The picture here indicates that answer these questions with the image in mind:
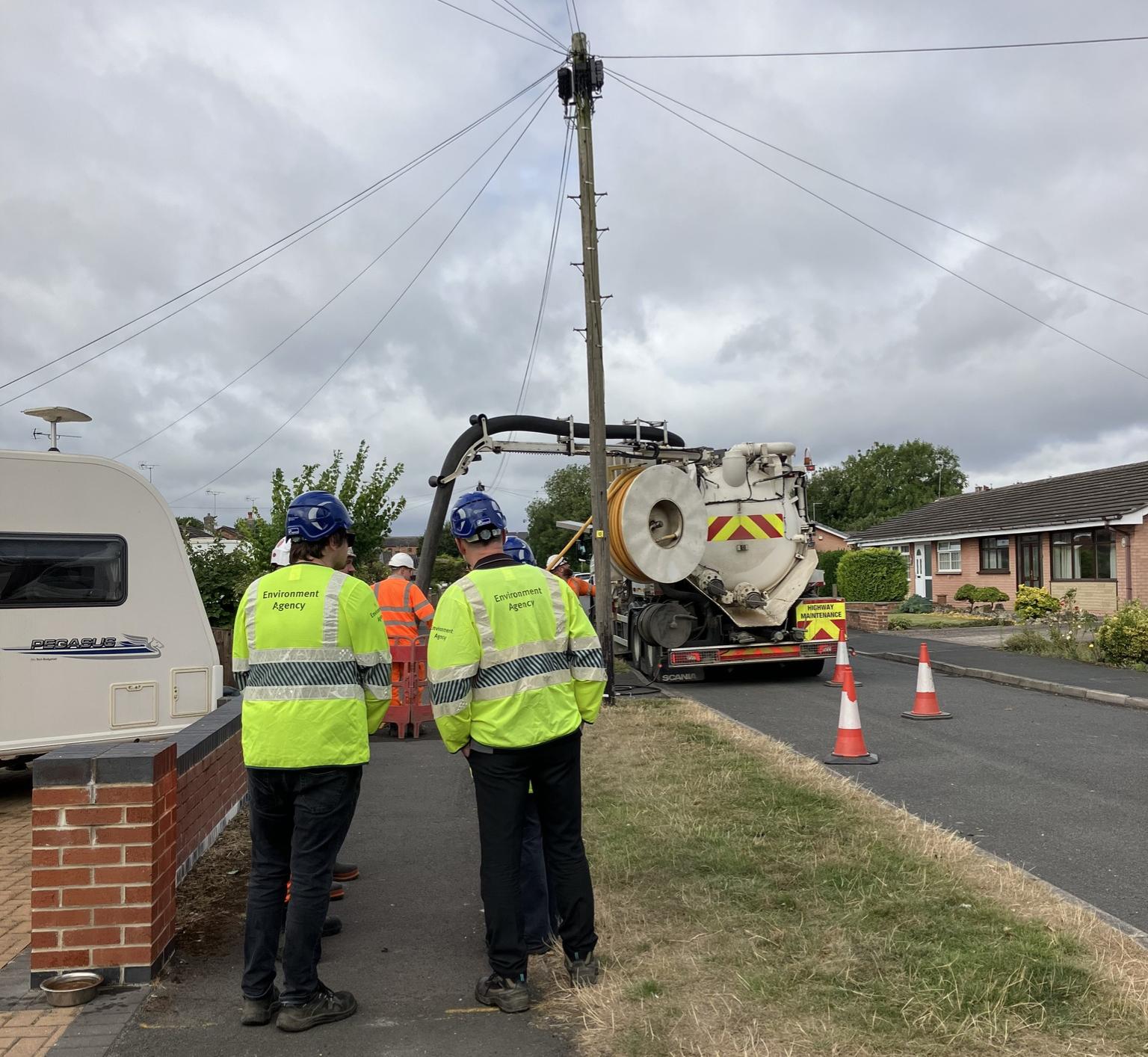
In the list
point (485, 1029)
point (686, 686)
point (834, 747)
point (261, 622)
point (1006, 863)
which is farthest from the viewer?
point (686, 686)

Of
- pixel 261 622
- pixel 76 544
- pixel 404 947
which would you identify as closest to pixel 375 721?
pixel 261 622

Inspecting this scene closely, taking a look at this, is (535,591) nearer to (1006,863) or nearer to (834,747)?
(1006,863)

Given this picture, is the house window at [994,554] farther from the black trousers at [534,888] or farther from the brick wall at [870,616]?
the black trousers at [534,888]

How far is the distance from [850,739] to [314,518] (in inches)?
224

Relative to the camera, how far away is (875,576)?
88.1 ft

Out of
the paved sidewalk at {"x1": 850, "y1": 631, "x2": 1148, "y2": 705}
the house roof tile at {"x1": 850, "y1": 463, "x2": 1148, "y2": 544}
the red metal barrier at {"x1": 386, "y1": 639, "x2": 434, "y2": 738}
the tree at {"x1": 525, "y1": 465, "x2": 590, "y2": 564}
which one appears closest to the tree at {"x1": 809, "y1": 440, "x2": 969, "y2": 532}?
the tree at {"x1": 525, "y1": 465, "x2": 590, "y2": 564}

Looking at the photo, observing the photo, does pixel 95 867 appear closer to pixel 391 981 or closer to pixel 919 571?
pixel 391 981

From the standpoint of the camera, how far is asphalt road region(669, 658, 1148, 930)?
18.5 feet

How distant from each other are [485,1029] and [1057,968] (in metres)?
2.11

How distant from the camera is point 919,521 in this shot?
3991 cm

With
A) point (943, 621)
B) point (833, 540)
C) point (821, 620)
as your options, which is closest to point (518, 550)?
point (821, 620)

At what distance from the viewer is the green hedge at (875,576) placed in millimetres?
26750

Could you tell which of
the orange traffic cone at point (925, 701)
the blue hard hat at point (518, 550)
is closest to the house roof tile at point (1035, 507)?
the orange traffic cone at point (925, 701)

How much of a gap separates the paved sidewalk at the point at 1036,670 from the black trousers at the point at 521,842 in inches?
377
